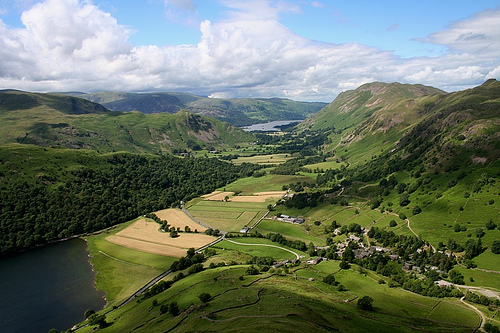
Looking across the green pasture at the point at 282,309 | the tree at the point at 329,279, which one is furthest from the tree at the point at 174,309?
the tree at the point at 329,279

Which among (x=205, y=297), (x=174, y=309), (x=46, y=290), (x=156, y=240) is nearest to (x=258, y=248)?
(x=156, y=240)

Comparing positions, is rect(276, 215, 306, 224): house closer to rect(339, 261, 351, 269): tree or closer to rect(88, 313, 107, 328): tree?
→ rect(339, 261, 351, 269): tree

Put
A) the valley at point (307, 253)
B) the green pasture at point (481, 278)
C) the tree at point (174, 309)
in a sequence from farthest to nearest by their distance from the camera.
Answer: the green pasture at point (481, 278), the tree at point (174, 309), the valley at point (307, 253)

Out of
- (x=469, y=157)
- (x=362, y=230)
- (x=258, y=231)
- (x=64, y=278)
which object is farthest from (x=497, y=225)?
(x=64, y=278)

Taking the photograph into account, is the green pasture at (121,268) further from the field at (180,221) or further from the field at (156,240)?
the field at (180,221)

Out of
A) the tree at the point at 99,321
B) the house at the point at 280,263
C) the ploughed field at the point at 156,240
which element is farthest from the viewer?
the ploughed field at the point at 156,240

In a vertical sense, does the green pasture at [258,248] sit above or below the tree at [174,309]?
below
